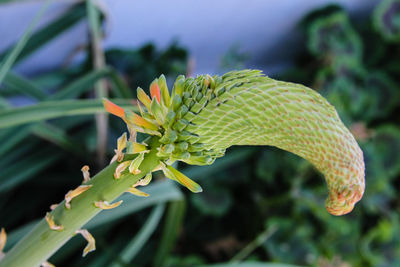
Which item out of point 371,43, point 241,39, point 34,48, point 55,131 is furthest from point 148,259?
point 371,43

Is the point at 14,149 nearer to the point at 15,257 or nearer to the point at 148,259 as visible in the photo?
the point at 148,259

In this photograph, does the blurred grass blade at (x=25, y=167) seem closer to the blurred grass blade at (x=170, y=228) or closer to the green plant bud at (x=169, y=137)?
the blurred grass blade at (x=170, y=228)

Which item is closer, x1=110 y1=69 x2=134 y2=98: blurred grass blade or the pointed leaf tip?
the pointed leaf tip

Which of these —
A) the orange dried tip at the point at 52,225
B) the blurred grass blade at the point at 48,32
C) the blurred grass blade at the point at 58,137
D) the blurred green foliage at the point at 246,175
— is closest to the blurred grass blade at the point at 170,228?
the blurred green foliage at the point at 246,175

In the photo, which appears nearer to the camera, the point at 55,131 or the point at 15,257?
the point at 15,257

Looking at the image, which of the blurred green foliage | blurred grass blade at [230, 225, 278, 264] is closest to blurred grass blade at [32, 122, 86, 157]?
the blurred green foliage

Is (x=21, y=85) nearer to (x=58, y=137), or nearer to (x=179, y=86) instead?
(x=58, y=137)

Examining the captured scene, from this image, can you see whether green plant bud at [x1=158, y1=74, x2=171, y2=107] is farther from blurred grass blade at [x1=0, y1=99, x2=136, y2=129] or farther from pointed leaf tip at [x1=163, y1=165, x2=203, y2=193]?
blurred grass blade at [x1=0, y1=99, x2=136, y2=129]
